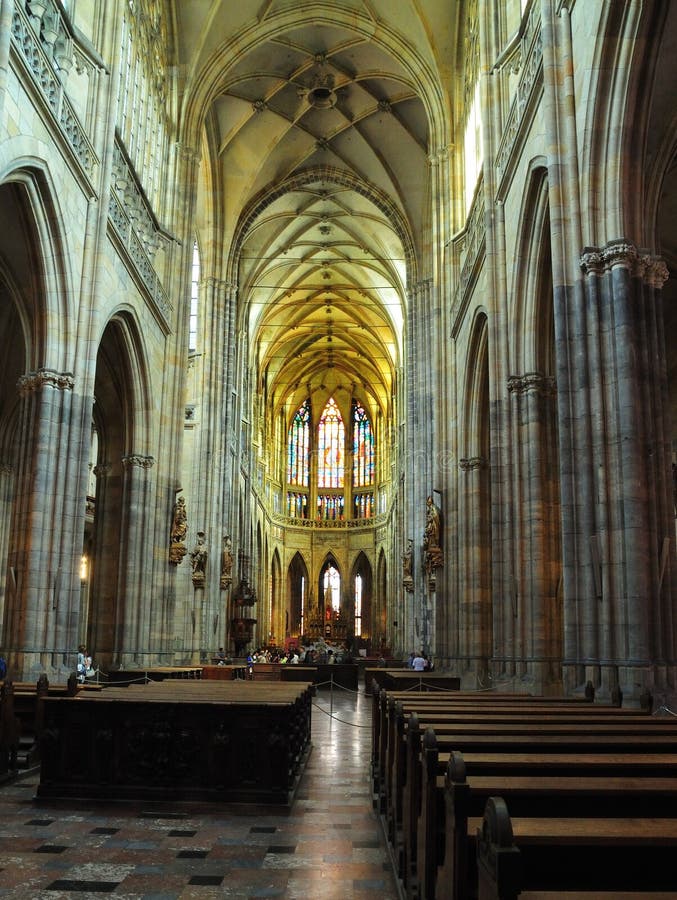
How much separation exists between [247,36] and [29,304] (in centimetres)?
1393

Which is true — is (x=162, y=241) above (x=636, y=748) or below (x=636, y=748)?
above

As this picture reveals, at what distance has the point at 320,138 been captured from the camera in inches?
1259

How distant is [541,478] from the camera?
1398 centimetres

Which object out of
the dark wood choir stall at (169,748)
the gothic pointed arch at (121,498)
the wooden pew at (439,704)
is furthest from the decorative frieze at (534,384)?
the gothic pointed arch at (121,498)

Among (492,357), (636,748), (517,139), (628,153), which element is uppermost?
(517,139)

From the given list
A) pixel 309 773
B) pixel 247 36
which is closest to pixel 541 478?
pixel 309 773

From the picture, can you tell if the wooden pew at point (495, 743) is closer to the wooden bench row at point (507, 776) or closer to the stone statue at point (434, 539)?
the wooden bench row at point (507, 776)

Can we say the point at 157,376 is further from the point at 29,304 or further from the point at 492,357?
the point at 492,357

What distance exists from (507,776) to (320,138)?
31.0 m

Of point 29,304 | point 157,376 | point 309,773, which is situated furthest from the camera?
point 157,376

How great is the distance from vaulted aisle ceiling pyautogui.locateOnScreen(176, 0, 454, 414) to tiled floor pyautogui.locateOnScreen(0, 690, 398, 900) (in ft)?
72.6

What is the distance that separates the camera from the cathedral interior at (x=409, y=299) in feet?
33.9

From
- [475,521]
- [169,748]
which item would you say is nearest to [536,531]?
[475,521]

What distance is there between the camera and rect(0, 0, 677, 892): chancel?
33.8 feet
